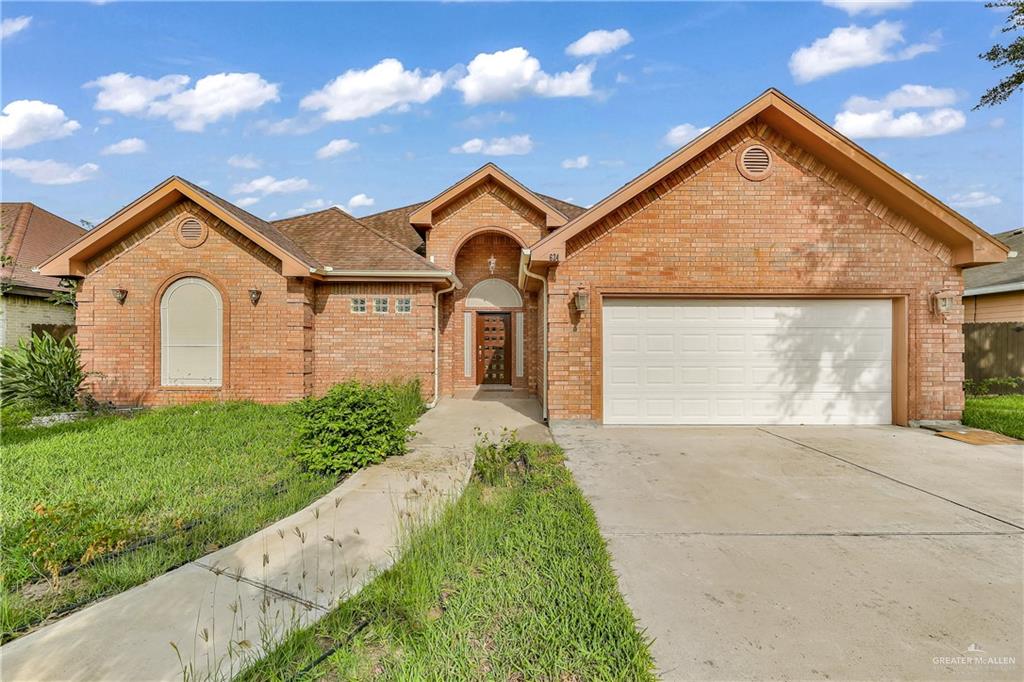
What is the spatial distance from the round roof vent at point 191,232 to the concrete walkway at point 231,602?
835 centimetres

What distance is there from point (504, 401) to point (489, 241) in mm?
4921

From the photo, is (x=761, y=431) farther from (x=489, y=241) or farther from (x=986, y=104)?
(x=986, y=104)

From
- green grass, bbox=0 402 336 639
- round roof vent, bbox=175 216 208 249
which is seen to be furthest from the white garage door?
round roof vent, bbox=175 216 208 249

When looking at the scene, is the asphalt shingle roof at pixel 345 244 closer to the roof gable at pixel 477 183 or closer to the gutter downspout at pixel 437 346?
the gutter downspout at pixel 437 346

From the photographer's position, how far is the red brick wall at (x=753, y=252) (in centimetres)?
795

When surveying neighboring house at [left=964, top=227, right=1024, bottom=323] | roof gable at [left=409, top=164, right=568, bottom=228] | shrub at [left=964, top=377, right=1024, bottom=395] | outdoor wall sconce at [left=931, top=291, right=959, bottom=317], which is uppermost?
roof gable at [left=409, top=164, right=568, bottom=228]

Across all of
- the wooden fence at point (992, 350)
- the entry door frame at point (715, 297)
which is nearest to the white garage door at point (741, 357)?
the entry door frame at point (715, 297)

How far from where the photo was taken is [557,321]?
7.99 meters

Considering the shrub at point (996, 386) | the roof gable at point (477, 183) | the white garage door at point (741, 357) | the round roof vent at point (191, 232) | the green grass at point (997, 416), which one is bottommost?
the green grass at point (997, 416)

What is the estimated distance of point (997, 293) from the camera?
42.3ft

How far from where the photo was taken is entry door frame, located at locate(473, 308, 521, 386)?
1360 cm

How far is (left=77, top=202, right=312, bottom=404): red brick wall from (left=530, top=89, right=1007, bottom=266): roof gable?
6.05 m

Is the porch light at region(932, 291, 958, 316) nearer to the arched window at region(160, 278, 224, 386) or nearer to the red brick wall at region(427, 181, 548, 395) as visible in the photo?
the red brick wall at region(427, 181, 548, 395)

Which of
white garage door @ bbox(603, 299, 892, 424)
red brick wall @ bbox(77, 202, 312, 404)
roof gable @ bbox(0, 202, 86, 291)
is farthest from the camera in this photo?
roof gable @ bbox(0, 202, 86, 291)
